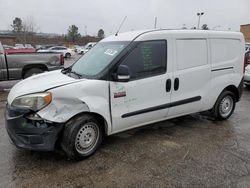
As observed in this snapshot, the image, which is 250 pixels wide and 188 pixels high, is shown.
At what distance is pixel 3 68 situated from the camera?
24.2 ft

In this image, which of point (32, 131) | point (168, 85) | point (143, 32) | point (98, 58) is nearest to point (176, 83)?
point (168, 85)

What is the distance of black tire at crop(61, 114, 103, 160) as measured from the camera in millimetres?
3070

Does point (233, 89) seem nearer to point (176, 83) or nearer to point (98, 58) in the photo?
point (176, 83)

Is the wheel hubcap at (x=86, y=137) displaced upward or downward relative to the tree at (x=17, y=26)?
downward

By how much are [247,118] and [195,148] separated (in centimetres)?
223

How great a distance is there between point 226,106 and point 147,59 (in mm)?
2371

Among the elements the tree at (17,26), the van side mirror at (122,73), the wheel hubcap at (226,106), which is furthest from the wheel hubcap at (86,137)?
the tree at (17,26)

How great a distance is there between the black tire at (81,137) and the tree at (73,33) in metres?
60.7

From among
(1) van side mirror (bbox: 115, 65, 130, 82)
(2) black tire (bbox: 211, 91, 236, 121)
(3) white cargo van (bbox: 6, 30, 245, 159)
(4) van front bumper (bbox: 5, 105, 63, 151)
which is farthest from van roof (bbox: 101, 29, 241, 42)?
(4) van front bumper (bbox: 5, 105, 63, 151)

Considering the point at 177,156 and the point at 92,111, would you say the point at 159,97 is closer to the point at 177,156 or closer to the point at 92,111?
the point at 177,156

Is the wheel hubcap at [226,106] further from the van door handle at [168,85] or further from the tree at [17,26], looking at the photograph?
the tree at [17,26]

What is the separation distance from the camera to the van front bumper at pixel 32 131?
2.94 metres

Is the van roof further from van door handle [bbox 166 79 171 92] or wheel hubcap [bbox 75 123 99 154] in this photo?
wheel hubcap [bbox 75 123 99 154]

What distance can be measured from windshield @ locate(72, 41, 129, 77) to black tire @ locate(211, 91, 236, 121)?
245cm
